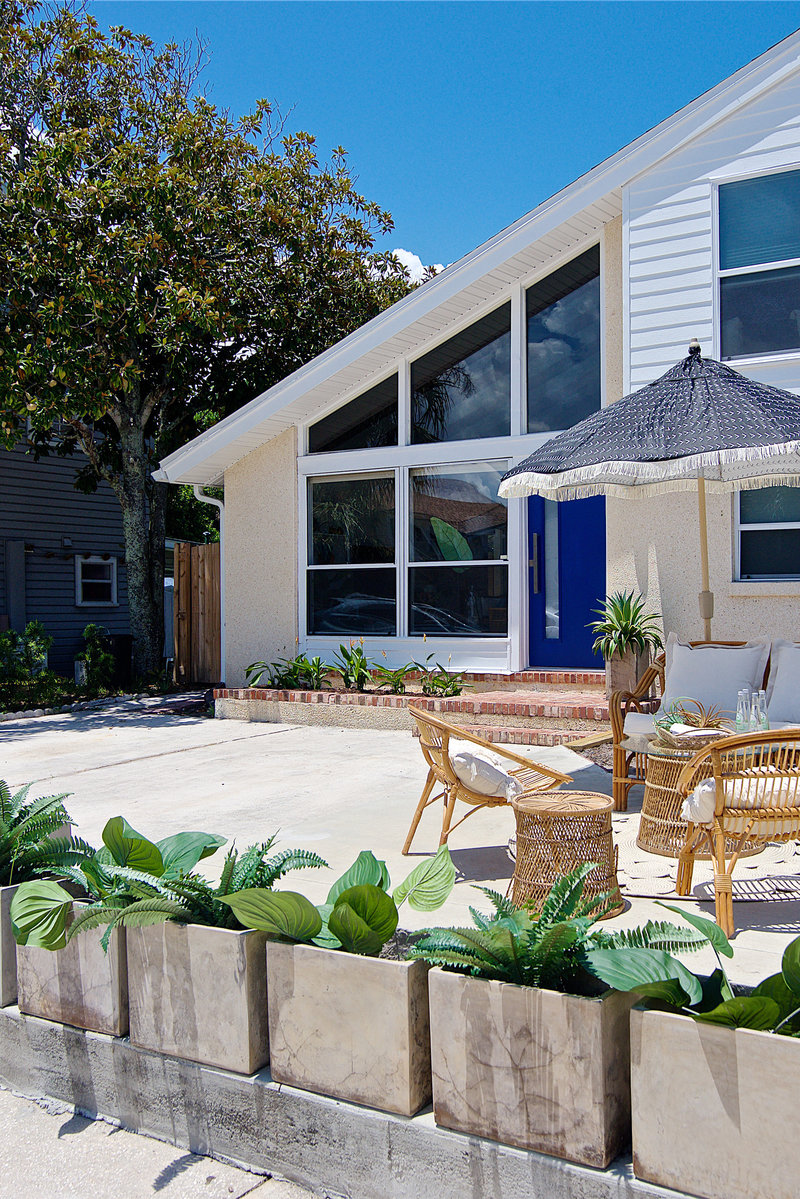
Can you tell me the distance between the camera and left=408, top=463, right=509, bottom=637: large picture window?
1017cm

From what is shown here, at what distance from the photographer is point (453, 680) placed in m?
9.75

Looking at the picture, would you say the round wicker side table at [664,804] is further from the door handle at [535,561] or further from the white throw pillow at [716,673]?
the door handle at [535,561]

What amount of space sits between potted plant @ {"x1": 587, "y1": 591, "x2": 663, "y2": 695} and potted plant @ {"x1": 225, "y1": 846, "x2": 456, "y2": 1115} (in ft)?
20.1

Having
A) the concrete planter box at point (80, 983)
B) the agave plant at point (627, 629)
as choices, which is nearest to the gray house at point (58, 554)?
the agave plant at point (627, 629)

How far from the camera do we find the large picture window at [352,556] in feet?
35.6

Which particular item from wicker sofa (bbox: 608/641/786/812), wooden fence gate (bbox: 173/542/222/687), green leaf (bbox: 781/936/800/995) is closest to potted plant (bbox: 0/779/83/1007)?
green leaf (bbox: 781/936/800/995)

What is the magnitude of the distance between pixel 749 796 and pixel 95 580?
52.9 feet

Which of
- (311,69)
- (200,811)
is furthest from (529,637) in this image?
(311,69)

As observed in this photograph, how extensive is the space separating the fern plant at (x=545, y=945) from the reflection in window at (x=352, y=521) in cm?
852

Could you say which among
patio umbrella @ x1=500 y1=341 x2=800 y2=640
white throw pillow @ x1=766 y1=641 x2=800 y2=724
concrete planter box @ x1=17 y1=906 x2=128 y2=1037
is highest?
patio umbrella @ x1=500 y1=341 x2=800 y2=640

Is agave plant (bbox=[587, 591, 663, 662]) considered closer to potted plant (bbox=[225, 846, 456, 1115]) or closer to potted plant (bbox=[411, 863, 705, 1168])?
potted plant (bbox=[225, 846, 456, 1115])

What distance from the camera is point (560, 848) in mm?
3711

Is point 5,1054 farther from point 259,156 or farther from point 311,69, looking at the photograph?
point 259,156

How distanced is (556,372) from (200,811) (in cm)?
623
